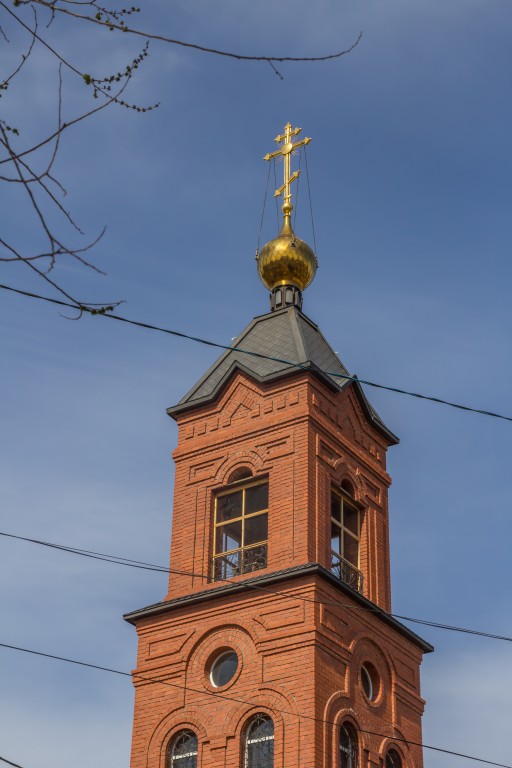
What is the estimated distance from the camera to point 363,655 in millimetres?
22297

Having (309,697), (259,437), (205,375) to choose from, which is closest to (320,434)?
(259,437)

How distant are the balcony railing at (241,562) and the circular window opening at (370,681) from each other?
2451mm

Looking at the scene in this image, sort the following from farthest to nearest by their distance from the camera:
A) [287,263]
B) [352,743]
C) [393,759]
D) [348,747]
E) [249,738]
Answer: [287,263] → [393,759] → [352,743] → [348,747] → [249,738]

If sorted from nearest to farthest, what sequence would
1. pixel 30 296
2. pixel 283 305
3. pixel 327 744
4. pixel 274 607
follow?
1. pixel 30 296
2. pixel 327 744
3. pixel 274 607
4. pixel 283 305

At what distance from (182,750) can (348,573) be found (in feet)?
14.2

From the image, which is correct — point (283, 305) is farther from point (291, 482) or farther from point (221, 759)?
point (221, 759)

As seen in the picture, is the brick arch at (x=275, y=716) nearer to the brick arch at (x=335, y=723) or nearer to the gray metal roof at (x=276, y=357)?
the brick arch at (x=335, y=723)

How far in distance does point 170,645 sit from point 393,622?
3.98m

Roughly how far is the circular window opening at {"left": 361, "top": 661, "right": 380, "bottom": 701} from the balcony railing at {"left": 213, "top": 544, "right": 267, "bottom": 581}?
2.45 meters

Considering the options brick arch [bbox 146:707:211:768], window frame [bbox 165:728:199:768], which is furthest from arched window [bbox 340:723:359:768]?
window frame [bbox 165:728:199:768]

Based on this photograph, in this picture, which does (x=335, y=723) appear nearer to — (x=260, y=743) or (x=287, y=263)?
(x=260, y=743)

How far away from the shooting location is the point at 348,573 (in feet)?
77.1

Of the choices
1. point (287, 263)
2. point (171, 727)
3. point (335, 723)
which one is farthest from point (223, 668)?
point (287, 263)

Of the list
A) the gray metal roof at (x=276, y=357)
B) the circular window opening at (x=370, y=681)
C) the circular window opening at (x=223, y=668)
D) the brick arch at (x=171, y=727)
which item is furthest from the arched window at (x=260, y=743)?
the gray metal roof at (x=276, y=357)
